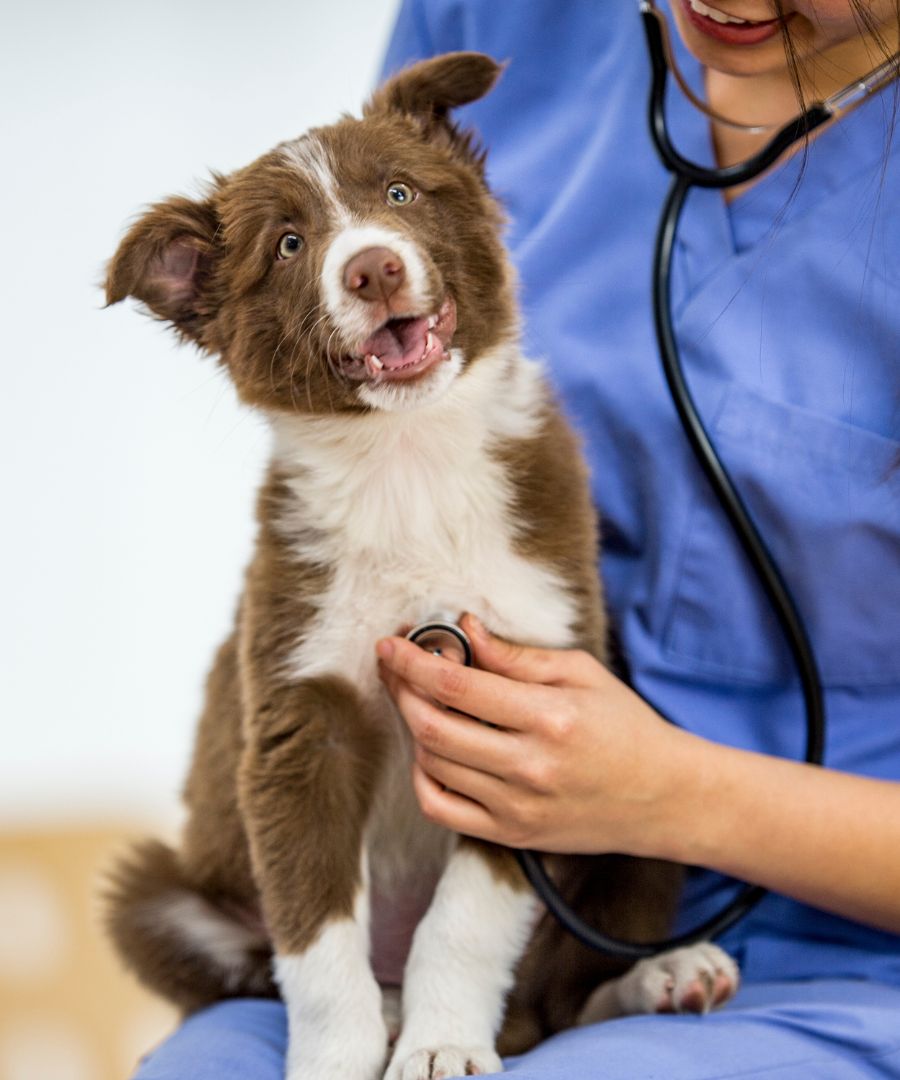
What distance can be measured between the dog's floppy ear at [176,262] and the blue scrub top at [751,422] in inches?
19.3

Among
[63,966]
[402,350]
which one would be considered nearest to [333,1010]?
[402,350]

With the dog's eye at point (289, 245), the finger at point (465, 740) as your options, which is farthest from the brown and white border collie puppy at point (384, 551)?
the finger at point (465, 740)

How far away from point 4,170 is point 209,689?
1.85 metres

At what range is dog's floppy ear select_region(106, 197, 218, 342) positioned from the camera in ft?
5.53

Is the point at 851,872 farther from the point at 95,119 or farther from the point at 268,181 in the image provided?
the point at 95,119

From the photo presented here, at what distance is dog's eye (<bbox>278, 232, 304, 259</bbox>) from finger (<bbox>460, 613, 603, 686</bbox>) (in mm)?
502

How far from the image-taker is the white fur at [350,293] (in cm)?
155

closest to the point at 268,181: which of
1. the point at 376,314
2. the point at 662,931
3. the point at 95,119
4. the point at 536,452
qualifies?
the point at 376,314

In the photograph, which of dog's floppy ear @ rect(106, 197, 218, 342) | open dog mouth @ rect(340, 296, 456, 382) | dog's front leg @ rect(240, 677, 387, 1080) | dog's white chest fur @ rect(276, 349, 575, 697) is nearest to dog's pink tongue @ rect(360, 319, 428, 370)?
open dog mouth @ rect(340, 296, 456, 382)

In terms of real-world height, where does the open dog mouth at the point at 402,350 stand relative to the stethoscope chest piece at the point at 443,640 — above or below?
above

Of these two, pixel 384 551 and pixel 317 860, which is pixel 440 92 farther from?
pixel 317 860

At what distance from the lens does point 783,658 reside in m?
1.90

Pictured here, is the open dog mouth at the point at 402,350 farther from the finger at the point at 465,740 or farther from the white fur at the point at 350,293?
the finger at the point at 465,740

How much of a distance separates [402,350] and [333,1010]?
0.78 metres
